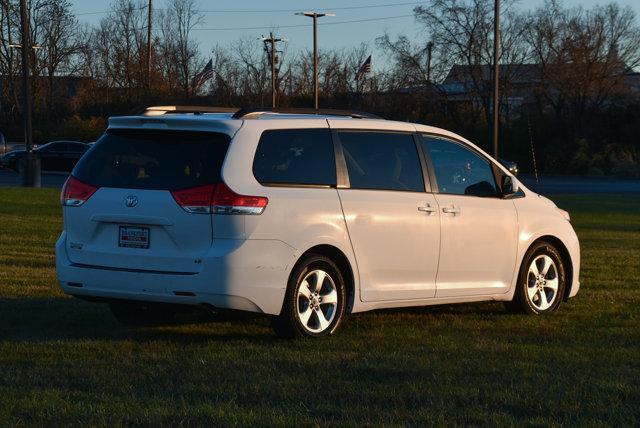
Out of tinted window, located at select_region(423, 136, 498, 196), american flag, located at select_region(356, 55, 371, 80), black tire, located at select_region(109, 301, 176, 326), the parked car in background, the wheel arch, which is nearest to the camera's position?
black tire, located at select_region(109, 301, 176, 326)

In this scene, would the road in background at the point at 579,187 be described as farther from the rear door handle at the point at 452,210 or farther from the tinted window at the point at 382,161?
the tinted window at the point at 382,161

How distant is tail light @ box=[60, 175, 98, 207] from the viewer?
8844mm

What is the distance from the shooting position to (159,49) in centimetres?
7044

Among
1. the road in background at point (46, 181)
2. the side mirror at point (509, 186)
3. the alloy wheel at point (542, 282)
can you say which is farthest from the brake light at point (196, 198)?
the road in background at point (46, 181)

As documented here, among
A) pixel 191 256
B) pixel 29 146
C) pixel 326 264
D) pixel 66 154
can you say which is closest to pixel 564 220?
pixel 326 264

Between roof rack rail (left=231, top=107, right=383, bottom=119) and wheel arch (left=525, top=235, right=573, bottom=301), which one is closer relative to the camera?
roof rack rail (left=231, top=107, right=383, bottom=119)

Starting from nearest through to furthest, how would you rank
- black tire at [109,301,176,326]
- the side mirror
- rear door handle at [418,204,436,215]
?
1. black tire at [109,301,176,326]
2. rear door handle at [418,204,436,215]
3. the side mirror

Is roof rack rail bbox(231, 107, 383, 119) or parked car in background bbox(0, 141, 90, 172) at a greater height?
roof rack rail bbox(231, 107, 383, 119)

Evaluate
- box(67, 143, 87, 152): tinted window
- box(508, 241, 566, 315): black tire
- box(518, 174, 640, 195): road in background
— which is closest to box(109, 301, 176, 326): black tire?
box(508, 241, 566, 315): black tire

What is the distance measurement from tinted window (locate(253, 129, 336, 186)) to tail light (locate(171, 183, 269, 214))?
0.27 metres

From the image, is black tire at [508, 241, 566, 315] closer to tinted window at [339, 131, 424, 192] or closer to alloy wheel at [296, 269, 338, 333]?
tinted window at [339, 131, 424, 192]

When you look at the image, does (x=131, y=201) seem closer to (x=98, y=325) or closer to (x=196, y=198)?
(x=196, y=198)

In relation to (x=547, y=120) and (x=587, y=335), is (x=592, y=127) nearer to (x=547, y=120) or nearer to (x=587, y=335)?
(x=547, y=120)

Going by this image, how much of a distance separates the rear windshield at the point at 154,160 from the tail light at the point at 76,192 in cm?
5
